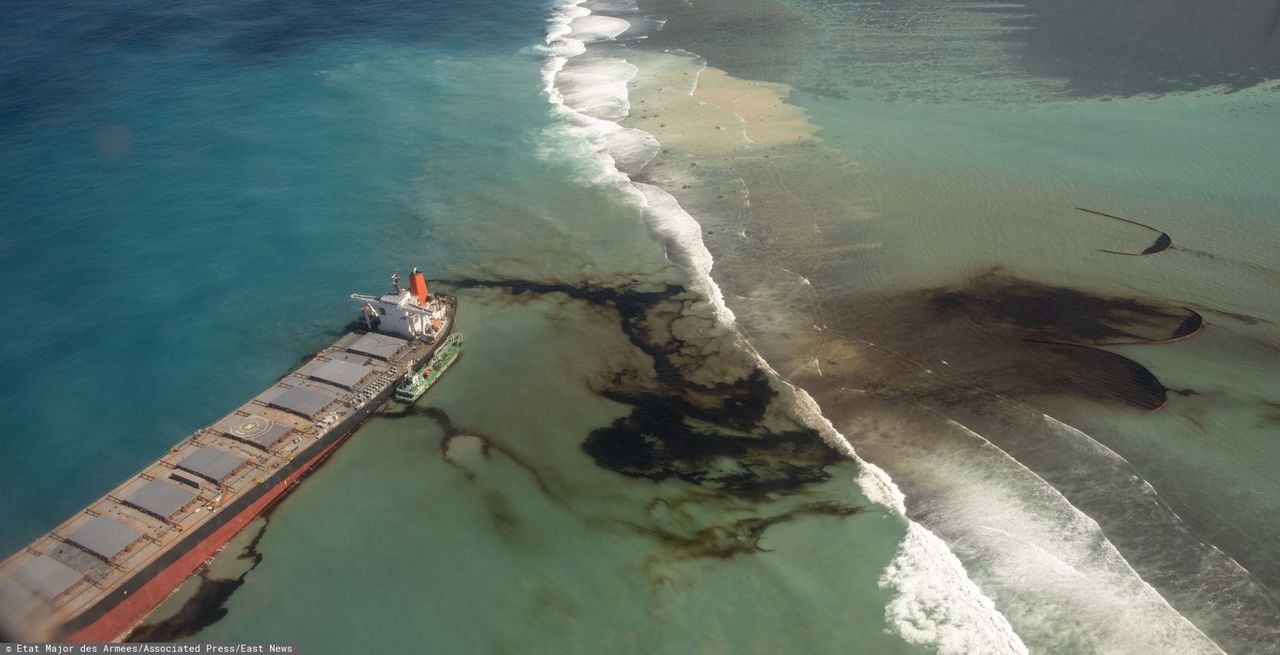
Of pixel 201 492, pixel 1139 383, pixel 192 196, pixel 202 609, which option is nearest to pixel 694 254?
pixel 1139 383

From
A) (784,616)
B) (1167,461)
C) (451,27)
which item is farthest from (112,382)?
(451,27)

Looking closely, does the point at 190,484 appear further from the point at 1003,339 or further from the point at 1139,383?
the point at 1139,383

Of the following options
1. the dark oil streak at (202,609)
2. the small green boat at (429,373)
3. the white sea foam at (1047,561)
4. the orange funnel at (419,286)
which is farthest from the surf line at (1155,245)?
the dark oil streak at (202,609)

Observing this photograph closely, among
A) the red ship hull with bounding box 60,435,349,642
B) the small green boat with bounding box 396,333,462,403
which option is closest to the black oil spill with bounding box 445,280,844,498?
the small green boat with bounding box 396,333,462,403

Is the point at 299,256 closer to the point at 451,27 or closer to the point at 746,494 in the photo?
the point at 746,494

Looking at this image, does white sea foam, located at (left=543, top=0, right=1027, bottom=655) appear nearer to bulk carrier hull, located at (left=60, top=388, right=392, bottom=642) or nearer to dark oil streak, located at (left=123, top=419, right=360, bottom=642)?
bulk carrier hull, located at (left=60, top=388, right=392, bottom=642)

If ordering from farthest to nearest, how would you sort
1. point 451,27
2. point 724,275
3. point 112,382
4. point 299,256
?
point 451,27, point 299,256, point 724,275, point 112,382
